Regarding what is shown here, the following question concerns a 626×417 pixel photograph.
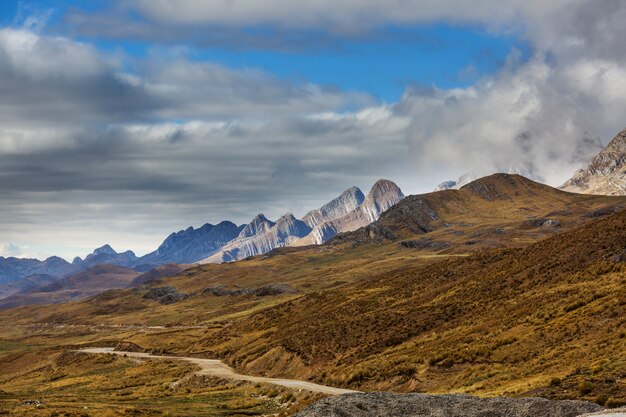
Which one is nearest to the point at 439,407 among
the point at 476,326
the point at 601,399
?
the point at 601,399

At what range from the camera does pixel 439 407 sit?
4116 centimetres

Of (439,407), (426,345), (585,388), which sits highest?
(439,407)

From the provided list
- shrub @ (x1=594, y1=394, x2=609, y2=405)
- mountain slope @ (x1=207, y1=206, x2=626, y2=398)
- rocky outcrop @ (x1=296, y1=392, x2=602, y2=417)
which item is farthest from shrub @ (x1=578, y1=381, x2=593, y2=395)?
rocky outcrop @ (x1=296, y1=392, x2=602, y2=417)

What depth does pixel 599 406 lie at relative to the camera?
3741cm

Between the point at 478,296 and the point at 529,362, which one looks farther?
the point at 478,296

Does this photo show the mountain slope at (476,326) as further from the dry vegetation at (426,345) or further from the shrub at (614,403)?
the shrub at (614,403)

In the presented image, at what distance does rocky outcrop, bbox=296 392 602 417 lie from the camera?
122ft

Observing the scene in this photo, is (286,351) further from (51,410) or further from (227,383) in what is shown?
(51,410)

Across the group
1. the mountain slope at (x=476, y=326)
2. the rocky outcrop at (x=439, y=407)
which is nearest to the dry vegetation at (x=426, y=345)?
the mountain slope at (x=476, y=326)

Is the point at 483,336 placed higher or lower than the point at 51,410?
lower

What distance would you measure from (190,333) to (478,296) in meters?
97.1

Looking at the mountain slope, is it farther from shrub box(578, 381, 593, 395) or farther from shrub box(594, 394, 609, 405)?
shrub box(594, 394, 609, 405)

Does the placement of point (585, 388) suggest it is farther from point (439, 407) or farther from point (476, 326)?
point (476, 326)

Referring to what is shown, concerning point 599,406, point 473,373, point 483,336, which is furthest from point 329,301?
point 599,406
